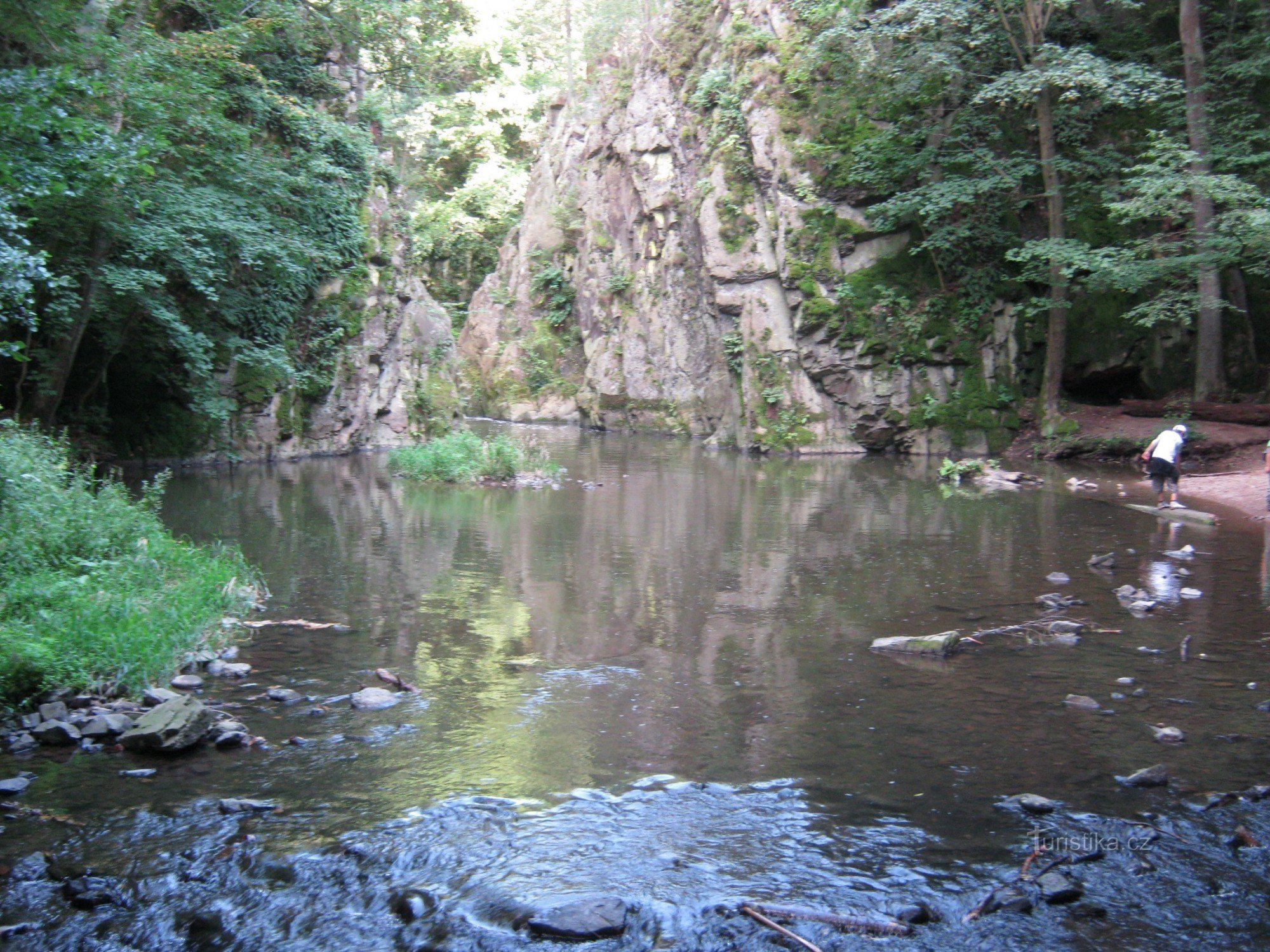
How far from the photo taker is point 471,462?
21.2 m

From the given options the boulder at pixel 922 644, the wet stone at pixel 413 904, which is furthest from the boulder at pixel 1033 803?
the wet stone at pixel 413 904

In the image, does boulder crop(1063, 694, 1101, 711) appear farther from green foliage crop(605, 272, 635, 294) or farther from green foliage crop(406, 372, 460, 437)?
green foliage crop(605, 272, 635, 294)

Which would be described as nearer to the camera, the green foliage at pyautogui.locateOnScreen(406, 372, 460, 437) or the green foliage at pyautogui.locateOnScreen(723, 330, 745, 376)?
the green foliage at pyautogui.locateOnScreen(406, 372, 460, 437)

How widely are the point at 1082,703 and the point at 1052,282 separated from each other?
20471mm

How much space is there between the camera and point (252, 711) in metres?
6.72

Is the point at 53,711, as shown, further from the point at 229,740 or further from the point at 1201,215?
the point at 1201,215

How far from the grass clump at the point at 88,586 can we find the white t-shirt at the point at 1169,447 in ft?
49.5

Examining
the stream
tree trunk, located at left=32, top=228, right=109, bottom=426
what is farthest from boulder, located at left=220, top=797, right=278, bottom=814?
tree trunk, located at left=32, top=228, right=109, bottom=426

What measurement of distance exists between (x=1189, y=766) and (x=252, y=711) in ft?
19.9

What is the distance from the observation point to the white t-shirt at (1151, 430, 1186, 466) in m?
17.0

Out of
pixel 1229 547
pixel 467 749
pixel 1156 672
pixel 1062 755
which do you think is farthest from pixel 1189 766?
pixel 1229 547

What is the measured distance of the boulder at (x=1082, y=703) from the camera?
684cm

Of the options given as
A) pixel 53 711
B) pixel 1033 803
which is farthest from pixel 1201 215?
pixel 53 711

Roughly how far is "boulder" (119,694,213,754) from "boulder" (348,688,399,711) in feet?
3.41
